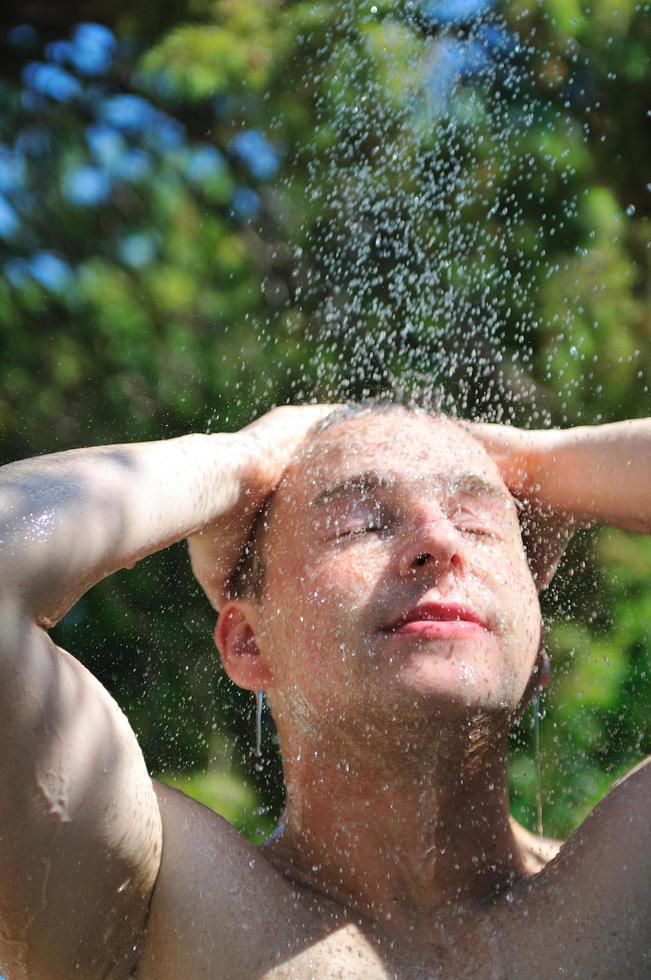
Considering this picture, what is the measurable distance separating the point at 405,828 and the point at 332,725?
0.76 ft

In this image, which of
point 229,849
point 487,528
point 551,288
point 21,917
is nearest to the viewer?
point 21,917

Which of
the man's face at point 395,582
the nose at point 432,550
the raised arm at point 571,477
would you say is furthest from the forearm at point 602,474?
the nose at point 432,550

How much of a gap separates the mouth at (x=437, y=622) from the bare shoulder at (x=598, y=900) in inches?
15.3

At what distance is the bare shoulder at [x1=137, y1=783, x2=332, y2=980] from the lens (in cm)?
184

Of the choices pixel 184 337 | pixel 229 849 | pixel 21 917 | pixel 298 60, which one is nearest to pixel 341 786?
pixel 229 849

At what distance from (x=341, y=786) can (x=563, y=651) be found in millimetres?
1491

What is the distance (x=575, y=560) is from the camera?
3.47 metres

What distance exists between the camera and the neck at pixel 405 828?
2033mm

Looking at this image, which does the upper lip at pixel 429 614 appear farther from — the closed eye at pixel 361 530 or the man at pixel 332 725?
the closed eye at pixel 361 530

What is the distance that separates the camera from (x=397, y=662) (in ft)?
6.35

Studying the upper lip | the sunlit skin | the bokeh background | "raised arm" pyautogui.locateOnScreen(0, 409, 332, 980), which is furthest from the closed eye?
the bokeh background

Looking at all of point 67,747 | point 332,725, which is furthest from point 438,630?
point 67,747

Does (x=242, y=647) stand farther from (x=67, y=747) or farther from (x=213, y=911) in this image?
(x=67, y=747)

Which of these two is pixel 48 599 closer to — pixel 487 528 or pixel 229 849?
pixel 229 849
